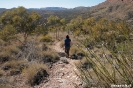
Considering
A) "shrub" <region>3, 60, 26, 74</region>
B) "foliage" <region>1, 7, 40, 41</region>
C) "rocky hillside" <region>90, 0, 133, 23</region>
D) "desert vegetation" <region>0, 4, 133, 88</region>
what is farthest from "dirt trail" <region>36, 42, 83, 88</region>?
"foliage" <region>1, 7, 40, 41</region>

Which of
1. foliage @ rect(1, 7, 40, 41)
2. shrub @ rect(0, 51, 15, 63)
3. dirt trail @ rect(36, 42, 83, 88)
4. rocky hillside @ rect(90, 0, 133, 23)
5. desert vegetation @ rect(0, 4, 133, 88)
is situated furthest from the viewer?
foliage @ rect(1, 7, 40, 41)

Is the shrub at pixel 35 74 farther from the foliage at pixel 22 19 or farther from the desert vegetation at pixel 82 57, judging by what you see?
the foliage at pixel 22 19

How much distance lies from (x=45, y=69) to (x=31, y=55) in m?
2.51

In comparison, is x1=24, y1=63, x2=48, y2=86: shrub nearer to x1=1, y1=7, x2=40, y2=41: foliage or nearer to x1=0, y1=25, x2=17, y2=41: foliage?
x1=0, y1=25, x2=17, y2=41: foliage

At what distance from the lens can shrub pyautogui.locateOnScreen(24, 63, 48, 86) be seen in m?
7.61

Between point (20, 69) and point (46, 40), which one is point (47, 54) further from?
point (46, 40)

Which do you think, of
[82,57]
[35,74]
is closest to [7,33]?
[82,57]

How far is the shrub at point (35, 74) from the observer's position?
25.0 feet

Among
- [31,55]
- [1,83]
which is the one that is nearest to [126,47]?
[1,83]

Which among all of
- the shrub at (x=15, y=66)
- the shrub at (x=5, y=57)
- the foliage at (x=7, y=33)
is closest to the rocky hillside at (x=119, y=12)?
the shrub at (x=15, y=66)

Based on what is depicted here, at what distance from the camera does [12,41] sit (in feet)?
57.2

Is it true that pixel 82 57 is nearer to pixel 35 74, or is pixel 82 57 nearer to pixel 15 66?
pixel 15 66

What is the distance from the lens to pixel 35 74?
25.9ft

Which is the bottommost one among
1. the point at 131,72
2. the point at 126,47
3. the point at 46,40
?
the point at 46,40
